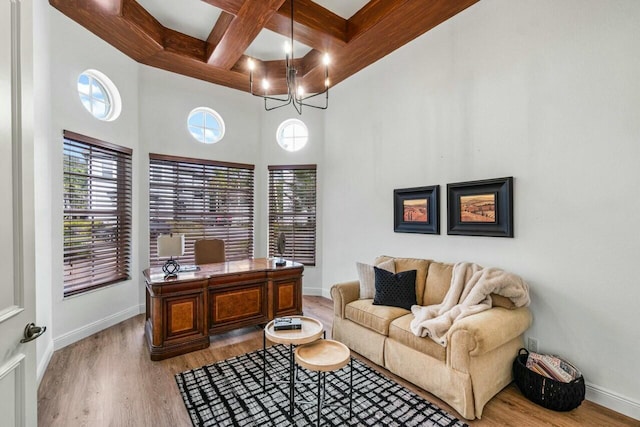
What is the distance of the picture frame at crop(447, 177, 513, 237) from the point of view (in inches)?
107

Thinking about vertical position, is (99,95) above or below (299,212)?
above

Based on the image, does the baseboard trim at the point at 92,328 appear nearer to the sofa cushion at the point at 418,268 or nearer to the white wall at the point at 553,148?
the sofa cushion at the point at 418,268

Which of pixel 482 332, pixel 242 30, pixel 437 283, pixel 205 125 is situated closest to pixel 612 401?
pixel 482 332

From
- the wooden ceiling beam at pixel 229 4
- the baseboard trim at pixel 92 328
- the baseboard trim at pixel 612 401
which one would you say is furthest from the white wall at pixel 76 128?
the baseboard trim at pixel 612 401

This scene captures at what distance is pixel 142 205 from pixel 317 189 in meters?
→ 2.73

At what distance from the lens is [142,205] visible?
423cm

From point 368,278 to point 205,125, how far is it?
370 centimetres

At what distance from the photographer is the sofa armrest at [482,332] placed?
6.72ft

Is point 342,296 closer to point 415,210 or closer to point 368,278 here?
point 368,278

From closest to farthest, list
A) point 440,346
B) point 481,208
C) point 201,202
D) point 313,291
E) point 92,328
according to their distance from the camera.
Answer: point 440,346 < point 481,208 < point 92,328 < point 201,202 < point 313,291

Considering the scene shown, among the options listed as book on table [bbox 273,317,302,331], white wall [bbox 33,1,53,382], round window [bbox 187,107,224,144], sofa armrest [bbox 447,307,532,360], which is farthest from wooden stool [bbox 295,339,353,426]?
round window [bbox 187,107,224,144]

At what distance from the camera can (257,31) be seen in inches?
132

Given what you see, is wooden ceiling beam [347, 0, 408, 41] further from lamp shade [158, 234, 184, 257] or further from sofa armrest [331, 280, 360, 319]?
lamp shade [158, 234, 184, 257]

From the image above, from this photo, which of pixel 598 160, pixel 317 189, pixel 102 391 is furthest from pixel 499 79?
pixel 102 391
